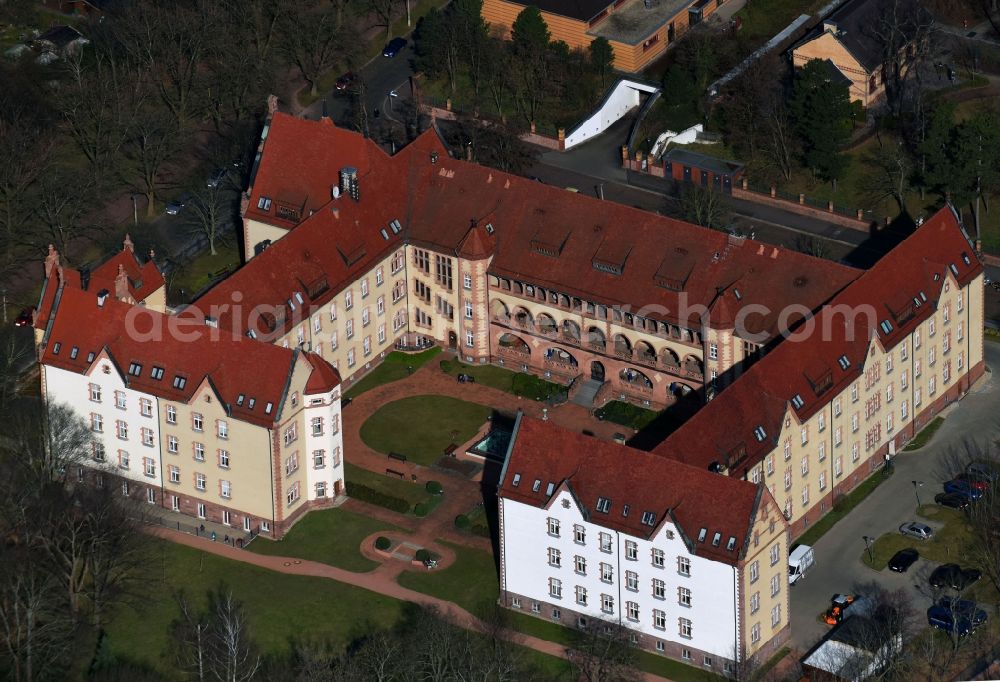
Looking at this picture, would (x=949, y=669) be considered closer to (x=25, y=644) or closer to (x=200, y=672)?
(x=200, y=672)

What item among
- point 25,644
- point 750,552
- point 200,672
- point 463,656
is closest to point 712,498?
point 750,552

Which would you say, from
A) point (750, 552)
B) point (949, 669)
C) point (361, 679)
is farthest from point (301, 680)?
point (949, 669)

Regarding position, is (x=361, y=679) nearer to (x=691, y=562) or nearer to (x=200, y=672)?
(x=200, y=672)

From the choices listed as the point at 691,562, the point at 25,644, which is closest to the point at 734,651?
the point at 691,562

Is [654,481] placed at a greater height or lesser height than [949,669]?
greater

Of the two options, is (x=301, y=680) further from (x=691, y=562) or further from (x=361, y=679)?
(x=691, y=562)

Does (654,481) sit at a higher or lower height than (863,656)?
higher
